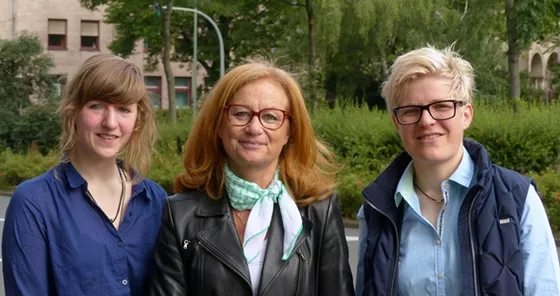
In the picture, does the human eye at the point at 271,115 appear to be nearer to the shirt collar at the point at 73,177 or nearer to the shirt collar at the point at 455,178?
the shirt collar at the point at 455,178

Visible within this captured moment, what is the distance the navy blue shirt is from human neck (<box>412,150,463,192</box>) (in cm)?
103

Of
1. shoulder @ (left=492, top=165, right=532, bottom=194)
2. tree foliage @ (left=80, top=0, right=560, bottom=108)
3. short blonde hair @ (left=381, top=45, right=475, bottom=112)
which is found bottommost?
shoulder @ (left=492, top=165, right=532, bottom=194)

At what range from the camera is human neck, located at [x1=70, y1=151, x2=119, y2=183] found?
3295mm

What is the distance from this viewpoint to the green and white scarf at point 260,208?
10.2 ft

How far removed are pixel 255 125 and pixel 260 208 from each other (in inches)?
11.9

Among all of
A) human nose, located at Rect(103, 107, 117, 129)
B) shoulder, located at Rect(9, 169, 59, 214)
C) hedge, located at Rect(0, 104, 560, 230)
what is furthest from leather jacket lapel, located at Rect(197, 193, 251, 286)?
hedge, located at Rect(0, 104, 560, 230)

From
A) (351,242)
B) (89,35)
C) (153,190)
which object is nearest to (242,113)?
(153,190)

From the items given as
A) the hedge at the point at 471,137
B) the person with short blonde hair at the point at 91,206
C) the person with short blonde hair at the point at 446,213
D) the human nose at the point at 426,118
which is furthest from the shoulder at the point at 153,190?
the hedge at the point at 471,137

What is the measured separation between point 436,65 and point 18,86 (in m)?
33.7

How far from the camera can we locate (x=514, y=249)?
115 inches

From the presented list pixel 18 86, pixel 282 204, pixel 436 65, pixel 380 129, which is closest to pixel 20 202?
pixel 282 204

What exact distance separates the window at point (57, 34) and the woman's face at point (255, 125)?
5887 centimetres

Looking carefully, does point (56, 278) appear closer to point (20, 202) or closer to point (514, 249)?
point (20, 202)

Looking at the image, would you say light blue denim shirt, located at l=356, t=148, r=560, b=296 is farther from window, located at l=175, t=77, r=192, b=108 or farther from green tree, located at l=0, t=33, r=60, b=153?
window, located at l=175, t=77, r=192, b=108
